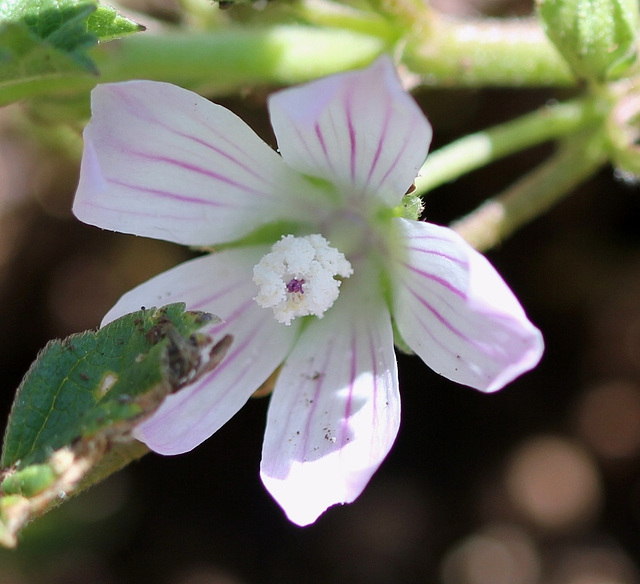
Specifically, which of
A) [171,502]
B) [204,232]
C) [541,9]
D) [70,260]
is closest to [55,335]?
[70,260]

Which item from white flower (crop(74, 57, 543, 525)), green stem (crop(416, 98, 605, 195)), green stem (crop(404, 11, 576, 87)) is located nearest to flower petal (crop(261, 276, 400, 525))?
white flower (crop(74, 57, 543, 525))

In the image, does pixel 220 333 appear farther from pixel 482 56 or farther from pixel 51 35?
pixel 482 56

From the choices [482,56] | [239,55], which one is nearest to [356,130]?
[239,55]

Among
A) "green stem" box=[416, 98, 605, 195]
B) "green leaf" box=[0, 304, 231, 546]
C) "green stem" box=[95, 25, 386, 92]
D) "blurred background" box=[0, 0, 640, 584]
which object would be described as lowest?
"blurred background" box=[0, 0, 640, 584]

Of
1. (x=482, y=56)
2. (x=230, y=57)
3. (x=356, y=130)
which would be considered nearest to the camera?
(x=356, y=130)

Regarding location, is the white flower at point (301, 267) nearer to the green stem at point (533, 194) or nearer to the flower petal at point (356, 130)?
the flower petal at point (356, 130)

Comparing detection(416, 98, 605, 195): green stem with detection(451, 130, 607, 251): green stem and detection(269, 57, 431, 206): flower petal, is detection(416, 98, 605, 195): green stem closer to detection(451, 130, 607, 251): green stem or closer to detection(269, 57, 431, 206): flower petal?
detection(451, 130, 607, 251): green stem
